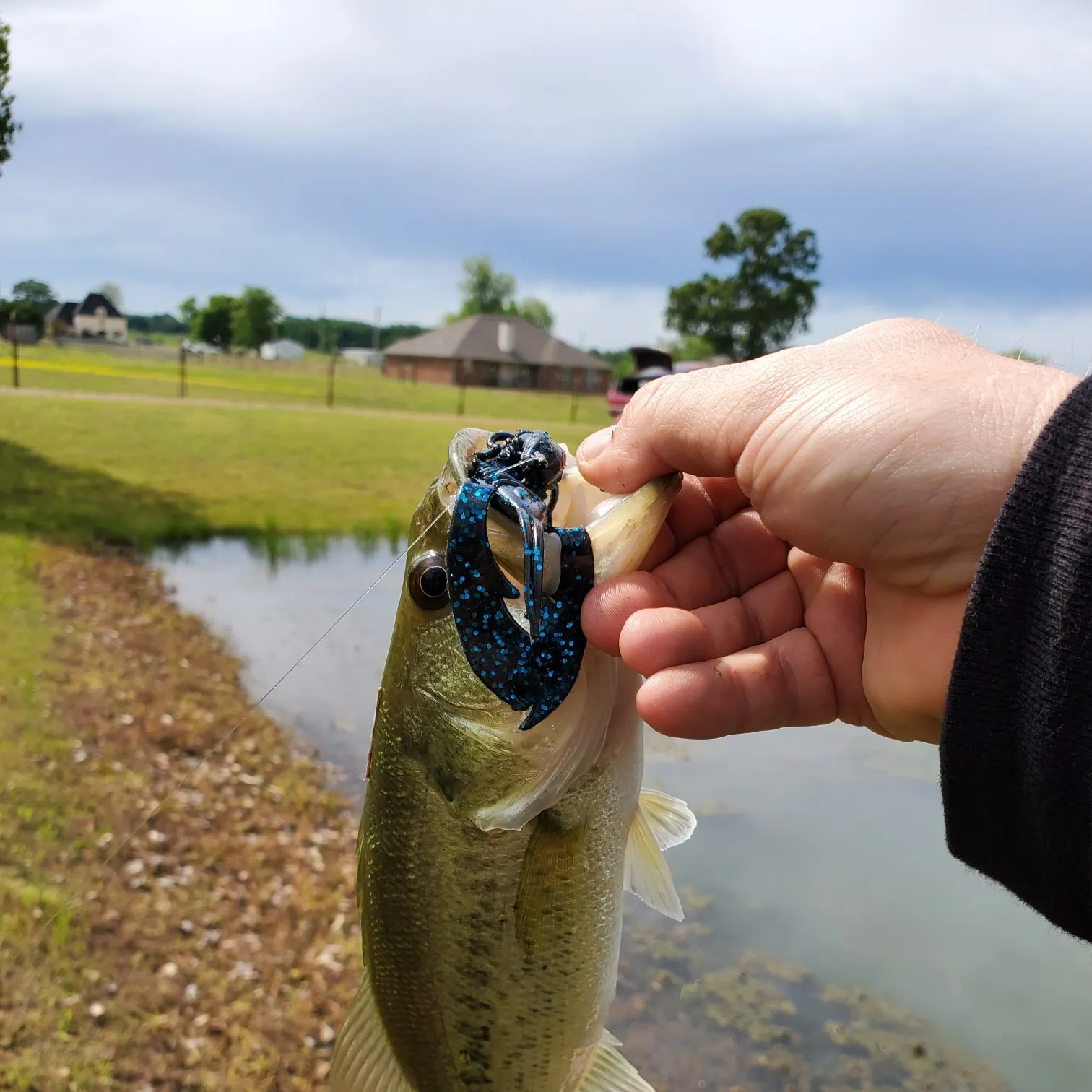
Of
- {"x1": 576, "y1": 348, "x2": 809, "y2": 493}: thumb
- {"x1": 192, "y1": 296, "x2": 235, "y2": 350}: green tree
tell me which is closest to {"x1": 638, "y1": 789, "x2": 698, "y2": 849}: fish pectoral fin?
{"x1": 576, "y1": 348, "x2": 809, "y2": 493}: thumb

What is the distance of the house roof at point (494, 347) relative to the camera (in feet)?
149

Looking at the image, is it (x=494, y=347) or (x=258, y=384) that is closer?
(x=258, y=384)

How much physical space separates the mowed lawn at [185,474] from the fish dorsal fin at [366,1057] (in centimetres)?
576

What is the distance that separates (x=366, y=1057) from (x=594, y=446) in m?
1.03

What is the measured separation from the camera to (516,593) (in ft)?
3.80

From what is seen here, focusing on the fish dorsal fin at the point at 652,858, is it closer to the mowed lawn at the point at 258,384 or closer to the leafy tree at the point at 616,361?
the mowed lawn at the point at 258,384

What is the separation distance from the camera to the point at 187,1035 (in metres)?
3.13

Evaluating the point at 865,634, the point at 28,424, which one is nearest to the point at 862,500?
the point at 865,634

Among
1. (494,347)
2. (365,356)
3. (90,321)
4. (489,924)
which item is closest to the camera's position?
(489,924)

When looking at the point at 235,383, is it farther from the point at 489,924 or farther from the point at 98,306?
the point at 489,924

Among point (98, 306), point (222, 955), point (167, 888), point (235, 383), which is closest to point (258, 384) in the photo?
A: point (235, 383)

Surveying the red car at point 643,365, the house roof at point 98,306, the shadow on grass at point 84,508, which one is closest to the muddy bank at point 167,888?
the shadow on grass at point 84,508

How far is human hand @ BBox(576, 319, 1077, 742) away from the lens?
1.16m

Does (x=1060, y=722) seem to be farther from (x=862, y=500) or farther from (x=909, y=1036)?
(x=909, y=1036)
